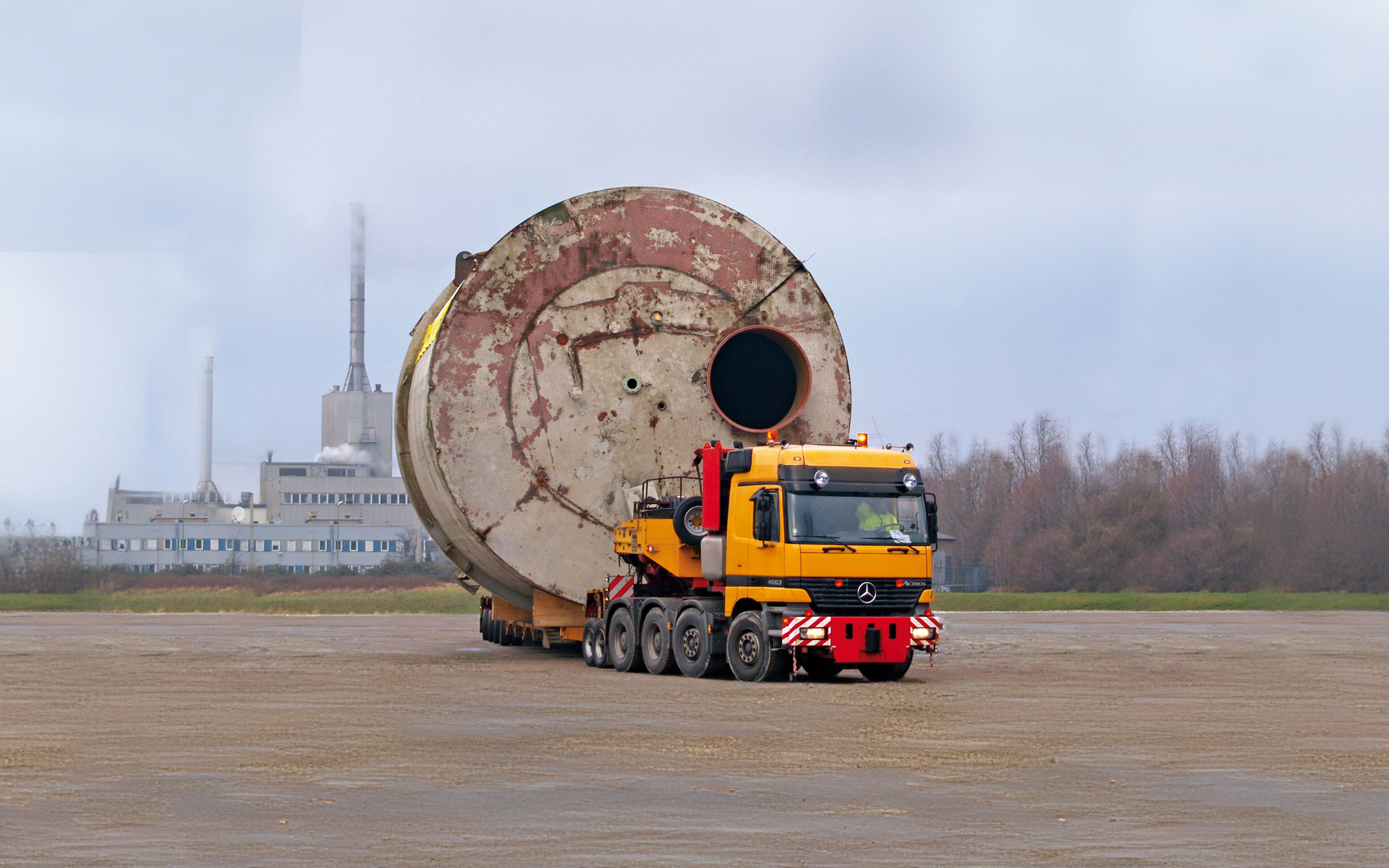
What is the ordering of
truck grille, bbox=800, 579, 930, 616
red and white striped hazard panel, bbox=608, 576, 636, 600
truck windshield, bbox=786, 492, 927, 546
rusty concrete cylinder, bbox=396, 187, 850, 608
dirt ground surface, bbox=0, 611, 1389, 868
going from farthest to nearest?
rusty concrete cylinder, bbox=396, 187, 850, 608, red and white striped hazard panel, bbox=608, 576, 636, 600, truck windshield, bbox=786, 492, 927, 546, truck grille, bbox=800, 579, 930, 616, dirt ground surface, bbox=0, 611, 1389, 868

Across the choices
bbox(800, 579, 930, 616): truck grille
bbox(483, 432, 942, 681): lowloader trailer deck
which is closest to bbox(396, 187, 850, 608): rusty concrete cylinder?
bbox(483, 432, 942, 681): lowloader trailer deck

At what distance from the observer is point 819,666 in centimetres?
1914

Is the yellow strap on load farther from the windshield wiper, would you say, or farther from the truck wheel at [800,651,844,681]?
the truck wheel at [800,651,844,681]

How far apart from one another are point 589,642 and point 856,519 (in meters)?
4.83

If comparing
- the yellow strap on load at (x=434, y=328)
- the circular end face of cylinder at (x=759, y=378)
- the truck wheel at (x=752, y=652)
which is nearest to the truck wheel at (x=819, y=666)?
the truck wheel at (x=752, y=652)

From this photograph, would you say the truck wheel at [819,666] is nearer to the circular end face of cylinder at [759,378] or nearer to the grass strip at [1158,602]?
the circular end face of cylinder at [759,378]

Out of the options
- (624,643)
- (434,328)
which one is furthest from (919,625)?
(434,328)

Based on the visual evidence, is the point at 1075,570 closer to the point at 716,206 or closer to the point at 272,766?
the point at 716,206

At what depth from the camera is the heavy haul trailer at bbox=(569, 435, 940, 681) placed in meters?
18.0

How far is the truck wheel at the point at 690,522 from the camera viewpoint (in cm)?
1938

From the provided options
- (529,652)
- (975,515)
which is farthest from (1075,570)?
(529,652)

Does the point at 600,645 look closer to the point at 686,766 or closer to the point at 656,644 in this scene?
the point at 656,644

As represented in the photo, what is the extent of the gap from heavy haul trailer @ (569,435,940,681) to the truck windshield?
0.04 ft

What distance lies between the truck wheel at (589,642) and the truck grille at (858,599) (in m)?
4.24
